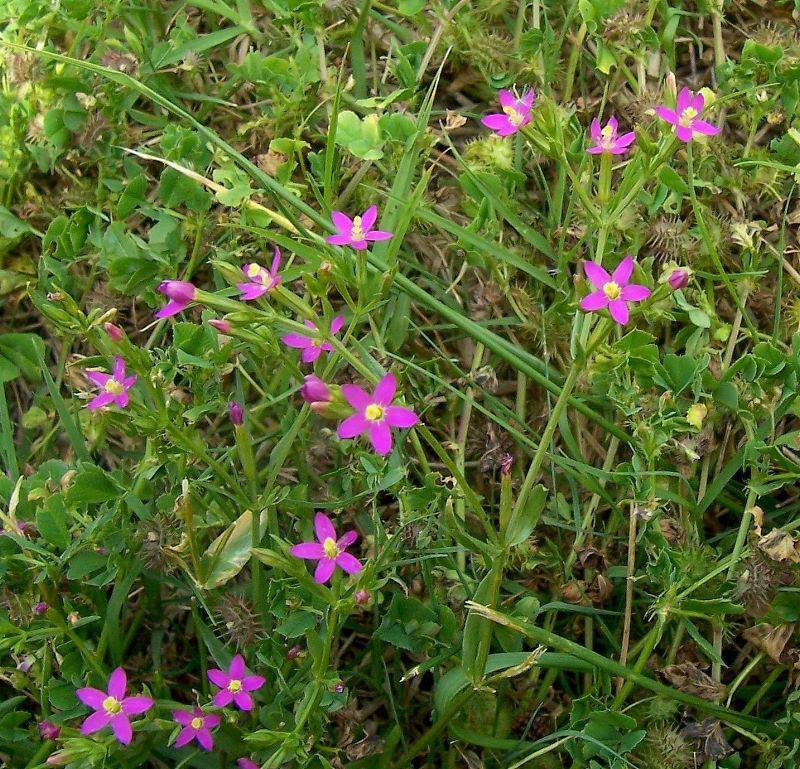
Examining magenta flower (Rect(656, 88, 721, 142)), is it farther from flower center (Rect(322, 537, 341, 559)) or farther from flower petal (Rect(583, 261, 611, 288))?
flower center (Rect(322, 537, 341, 559))

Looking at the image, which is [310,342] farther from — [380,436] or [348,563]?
[348,563]

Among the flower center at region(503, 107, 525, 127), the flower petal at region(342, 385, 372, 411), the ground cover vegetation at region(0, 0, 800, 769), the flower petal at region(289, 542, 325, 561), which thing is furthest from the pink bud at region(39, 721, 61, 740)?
the flower center at region(503, 107, 525, 127)

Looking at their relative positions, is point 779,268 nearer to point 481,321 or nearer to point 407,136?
point 481,321

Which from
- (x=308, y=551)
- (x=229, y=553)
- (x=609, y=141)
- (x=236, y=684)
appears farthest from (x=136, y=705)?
(x=609, y=141)

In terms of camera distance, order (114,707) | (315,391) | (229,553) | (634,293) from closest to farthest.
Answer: (315,391) < (634,293) < (114,707) < (229,553)

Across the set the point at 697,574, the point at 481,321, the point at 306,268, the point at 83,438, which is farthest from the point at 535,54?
the point at 83,438

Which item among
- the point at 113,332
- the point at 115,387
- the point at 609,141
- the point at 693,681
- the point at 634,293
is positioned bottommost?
the point at 693,681
